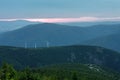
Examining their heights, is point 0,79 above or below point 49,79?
above

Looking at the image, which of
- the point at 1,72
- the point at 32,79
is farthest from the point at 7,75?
the point at 32,79

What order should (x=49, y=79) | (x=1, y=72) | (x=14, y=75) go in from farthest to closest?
(x=49, y=79) → (x=14, y=75) → (x=1, y=72)

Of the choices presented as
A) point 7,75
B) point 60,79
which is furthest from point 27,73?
point 60,79

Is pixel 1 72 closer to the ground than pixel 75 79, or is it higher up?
higher up

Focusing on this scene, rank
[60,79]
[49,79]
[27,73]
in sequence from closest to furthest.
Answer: [27,73] < [49,79] < [60,79]

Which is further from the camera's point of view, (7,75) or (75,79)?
(75,79)

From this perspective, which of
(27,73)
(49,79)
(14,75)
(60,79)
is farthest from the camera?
(60,79)

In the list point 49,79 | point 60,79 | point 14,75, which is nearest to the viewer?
point 14,75

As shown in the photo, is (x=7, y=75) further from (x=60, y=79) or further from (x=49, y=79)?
(x=60, y=79)

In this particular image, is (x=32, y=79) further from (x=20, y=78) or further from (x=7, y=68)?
(x=7, y=68)
